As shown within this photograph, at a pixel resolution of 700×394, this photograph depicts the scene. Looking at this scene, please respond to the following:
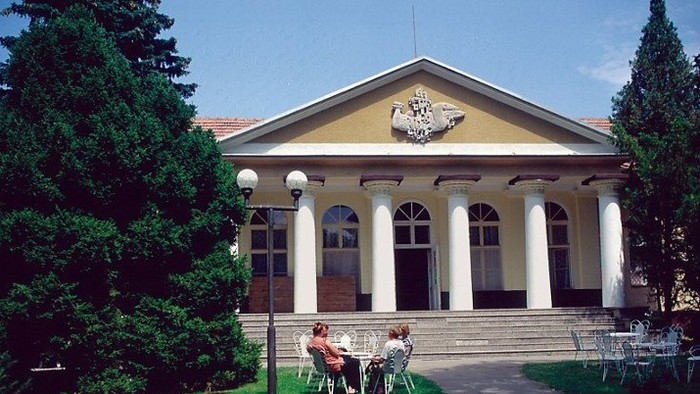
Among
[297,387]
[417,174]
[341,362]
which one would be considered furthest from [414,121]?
[341,362]

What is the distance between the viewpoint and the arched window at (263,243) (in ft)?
76.8

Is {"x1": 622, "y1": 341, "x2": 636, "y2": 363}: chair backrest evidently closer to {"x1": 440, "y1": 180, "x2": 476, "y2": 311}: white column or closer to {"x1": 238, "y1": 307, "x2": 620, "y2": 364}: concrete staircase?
{"x1": 238, "y1": 307, "x2": 620, "y2": 364}: concrete staircase

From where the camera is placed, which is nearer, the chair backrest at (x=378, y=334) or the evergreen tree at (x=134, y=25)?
the chair backrest at (x=378, y=334)

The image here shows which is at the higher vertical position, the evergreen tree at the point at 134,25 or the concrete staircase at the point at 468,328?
the evergreen tree at the point at 134,25

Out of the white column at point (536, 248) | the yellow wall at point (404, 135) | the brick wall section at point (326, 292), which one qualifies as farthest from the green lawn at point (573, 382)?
the yellow wall at point (404, 135)

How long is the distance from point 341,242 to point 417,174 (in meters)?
4.40

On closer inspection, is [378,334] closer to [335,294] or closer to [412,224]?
[335,294]

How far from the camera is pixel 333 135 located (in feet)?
69.2

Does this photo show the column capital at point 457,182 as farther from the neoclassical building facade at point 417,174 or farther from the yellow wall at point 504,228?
the yellow wall at point 504,228

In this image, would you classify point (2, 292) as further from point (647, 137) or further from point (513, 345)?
point (647, 137)

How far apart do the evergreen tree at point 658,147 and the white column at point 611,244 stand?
0.43 metres

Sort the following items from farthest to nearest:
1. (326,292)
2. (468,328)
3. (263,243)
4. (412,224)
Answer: (412,224) < (263,243) < (326,292) < (468,328)

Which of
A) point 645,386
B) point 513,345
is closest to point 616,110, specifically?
point 513,345

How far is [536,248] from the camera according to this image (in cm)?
2053
